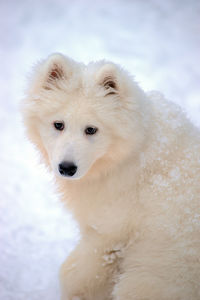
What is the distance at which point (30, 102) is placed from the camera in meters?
3.31

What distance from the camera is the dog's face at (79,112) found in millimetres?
3062

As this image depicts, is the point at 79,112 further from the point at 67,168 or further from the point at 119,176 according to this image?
the point at 119,176

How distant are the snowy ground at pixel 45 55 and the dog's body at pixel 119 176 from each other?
1025mm

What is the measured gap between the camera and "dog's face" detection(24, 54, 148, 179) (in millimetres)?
3062

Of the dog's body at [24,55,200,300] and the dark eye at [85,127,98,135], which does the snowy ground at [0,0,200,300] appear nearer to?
the dog's body at [24,55,200,300]

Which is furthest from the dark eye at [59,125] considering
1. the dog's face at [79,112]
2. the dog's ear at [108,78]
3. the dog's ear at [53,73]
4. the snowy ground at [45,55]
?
the snowy ground at [45,55]

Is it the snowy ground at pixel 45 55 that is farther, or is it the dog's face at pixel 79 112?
the snowy ground at pixel 45 55

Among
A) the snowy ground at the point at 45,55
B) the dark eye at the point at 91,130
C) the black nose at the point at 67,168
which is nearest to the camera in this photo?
the black nose at the point at 67,168

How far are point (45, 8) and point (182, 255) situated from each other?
856 centimetres

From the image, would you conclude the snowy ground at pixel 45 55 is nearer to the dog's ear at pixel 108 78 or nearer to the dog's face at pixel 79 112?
the dog's face at pixel 79 112

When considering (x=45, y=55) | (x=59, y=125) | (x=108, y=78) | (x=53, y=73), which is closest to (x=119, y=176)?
(x=59, y=125)

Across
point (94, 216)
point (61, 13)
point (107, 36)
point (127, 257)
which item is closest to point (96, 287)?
point (127, 257)

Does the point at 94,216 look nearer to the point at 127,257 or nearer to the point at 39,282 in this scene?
the point at 127,257

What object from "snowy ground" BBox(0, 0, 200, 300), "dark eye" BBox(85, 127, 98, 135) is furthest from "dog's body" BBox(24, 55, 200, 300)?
"snowy ground" BBox(0, 0, 200, 300)
